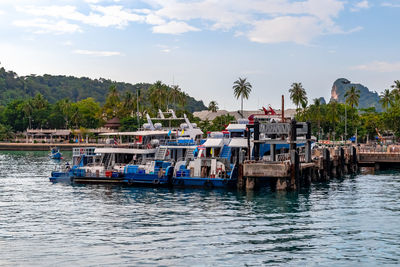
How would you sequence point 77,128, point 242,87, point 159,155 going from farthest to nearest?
point 77,128
point 242,87
point 159,155

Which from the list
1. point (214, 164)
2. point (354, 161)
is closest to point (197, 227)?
point (214, 164)

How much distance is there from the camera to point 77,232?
32.5 metres

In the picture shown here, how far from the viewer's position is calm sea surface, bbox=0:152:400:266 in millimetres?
26922

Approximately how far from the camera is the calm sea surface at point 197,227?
26.9m

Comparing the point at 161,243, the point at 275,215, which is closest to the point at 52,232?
the point at 161,243

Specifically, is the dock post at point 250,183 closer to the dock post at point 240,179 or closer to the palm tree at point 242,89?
the dock post at point 240,179

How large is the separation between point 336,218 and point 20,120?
169 m

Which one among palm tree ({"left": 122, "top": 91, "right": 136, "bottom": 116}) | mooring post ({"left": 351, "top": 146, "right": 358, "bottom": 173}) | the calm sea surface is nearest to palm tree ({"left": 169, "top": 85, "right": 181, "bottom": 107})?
palm tree ({"left": 122, "top": 91, "right": 136, "bottom": 116})

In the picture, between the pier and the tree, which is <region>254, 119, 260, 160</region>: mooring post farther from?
the tree

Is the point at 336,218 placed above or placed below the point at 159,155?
below

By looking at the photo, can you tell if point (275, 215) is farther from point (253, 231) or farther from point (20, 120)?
point (20, 120)

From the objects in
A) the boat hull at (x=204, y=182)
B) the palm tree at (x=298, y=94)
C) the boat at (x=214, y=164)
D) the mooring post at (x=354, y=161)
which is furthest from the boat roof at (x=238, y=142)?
the palm tree at (x=298, y=94)

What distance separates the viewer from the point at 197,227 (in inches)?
1325

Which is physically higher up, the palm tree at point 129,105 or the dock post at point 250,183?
the palm tree at point 129,105
